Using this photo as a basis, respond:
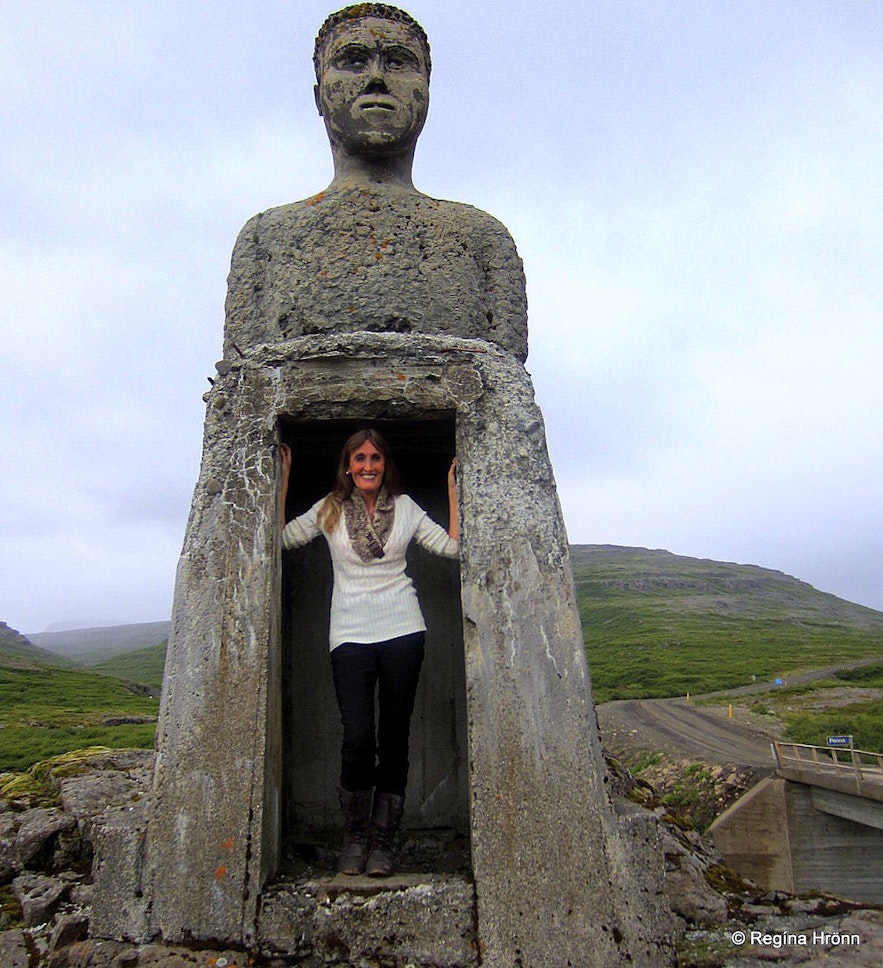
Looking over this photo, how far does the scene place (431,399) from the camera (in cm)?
371

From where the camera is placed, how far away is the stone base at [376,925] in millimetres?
2924

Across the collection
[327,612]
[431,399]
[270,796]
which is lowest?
[270,796]

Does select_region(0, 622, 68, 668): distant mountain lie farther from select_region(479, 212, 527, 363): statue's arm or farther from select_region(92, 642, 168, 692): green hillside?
select_region(479, 212, 527, 363): statue's arm

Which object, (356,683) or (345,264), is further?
(345,264)

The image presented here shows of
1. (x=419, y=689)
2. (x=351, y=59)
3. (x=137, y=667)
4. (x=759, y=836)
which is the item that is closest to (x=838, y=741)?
(x=759, y=836)

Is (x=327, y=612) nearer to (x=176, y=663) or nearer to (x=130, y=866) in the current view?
(x=176, y=663)

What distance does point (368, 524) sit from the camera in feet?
12.2

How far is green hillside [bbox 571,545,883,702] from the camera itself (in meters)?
53.8

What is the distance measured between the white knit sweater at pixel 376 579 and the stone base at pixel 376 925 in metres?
1.08

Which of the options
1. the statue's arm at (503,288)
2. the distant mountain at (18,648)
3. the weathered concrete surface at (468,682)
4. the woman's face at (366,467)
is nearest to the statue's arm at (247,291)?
the weathered concrete surface at (468,682)

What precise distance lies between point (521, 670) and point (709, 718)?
120 ft

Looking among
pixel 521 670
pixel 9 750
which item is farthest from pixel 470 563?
pixel 9 750

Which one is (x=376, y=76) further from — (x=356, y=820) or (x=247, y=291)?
(x=356, y=820)

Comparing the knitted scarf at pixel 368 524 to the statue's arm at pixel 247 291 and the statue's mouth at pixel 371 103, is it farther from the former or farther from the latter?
the statue's mouth at pixel 371 103
